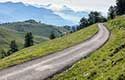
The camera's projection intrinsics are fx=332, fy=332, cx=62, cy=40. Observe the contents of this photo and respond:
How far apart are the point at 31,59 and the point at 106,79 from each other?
19.7m

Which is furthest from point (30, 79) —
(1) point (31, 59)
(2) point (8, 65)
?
(1) point (31, 59)

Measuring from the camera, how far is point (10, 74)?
3253 cm

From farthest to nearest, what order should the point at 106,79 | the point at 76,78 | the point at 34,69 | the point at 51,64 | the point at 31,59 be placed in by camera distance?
the point at 31,59, the point at 51,64, the point at 34,69, the point at 76,78, the point at 106,79

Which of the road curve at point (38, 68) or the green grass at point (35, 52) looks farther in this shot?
the green grass at point (35, 52)

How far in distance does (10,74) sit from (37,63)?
7.98 meters

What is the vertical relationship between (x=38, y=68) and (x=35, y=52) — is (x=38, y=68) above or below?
above

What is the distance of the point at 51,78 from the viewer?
32.5 meters

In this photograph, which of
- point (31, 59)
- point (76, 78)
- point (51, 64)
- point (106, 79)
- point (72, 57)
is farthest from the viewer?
point (72, 57)

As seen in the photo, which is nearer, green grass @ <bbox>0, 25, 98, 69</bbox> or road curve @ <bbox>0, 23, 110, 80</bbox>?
road curve @ <bbox>0, 23, 110, 80</bbox>

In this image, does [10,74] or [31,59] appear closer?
[10,74]

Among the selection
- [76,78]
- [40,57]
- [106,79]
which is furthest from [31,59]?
[106,79]

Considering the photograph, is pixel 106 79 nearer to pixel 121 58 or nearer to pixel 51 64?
pixel 121 58

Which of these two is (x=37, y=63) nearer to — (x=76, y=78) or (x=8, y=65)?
(x=8, y=65)

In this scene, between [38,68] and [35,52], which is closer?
[38,68]
